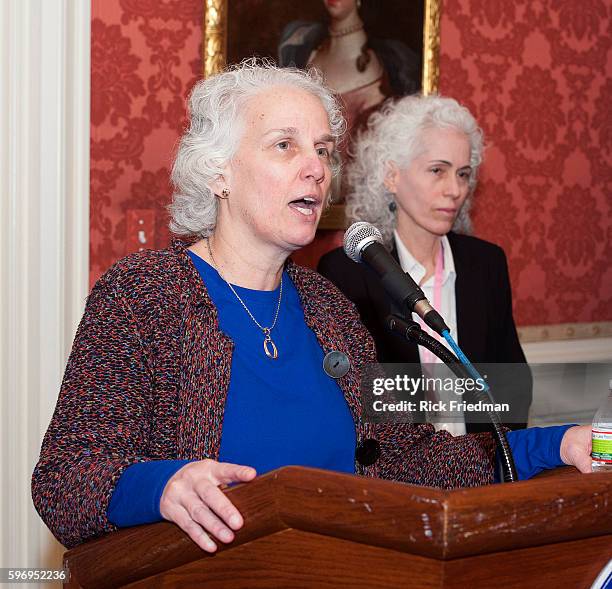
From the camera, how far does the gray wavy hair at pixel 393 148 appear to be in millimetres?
3426

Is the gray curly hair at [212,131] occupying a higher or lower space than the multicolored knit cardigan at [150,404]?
higher

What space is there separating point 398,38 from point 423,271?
1067 mm

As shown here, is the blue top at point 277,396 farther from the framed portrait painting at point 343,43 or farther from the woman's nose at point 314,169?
the framed portrait painting at point 343,43

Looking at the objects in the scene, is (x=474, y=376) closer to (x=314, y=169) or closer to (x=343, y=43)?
(x=314, y=169)

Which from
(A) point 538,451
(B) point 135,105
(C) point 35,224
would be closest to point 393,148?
(B) point 135,105

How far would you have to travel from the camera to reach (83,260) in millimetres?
3020

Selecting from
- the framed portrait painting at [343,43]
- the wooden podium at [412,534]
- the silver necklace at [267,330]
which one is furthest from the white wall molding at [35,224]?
the wooden podium at [412,534]

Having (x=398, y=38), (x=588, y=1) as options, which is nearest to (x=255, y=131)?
(x=398, y=38)

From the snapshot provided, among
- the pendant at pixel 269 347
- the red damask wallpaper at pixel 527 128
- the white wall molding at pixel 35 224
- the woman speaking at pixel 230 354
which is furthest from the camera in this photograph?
the red damask wallpaper at pixel 527 128

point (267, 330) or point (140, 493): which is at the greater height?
point (267, 330)

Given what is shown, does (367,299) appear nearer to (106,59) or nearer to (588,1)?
(106,59)

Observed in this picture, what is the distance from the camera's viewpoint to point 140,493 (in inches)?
57.7

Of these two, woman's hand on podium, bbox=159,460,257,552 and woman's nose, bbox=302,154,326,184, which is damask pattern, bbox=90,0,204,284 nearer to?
woman's nose, bbox=302,154,326,184

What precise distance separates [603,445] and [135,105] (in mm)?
2085
